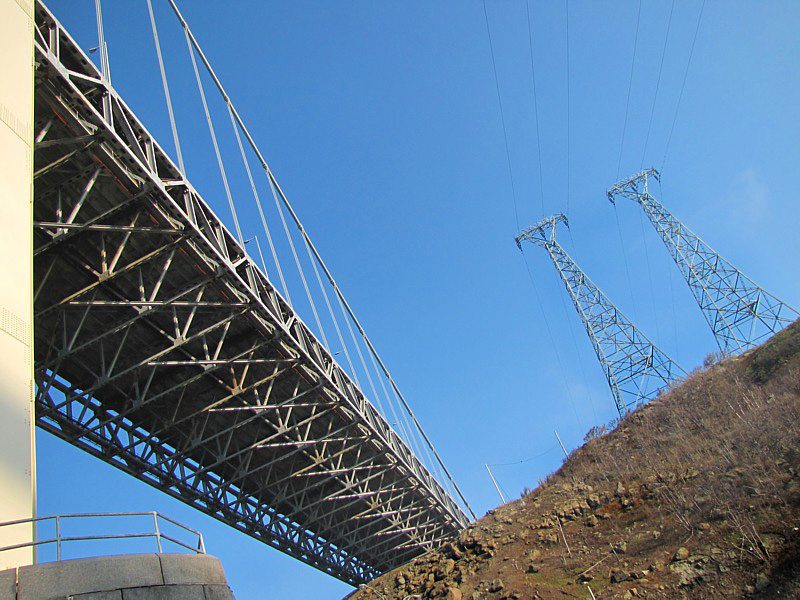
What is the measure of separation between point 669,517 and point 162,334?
16.6 m

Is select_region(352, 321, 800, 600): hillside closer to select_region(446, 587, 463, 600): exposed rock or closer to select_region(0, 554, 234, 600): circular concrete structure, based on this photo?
select_region(446, 587, 463, 600): exposed rock

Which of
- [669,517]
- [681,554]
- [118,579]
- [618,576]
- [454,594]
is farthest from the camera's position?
[454,594]

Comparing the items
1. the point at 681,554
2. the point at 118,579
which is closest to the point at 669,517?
the point at 681,554

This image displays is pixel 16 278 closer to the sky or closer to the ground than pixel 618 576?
closer to the sky

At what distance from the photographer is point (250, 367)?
74.2 feet

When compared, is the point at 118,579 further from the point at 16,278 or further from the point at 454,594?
the point at 454,594

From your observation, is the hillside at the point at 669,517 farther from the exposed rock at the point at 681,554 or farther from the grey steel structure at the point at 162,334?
the grey steel structure at the point at 162,334

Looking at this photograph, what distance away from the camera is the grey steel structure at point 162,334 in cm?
1406

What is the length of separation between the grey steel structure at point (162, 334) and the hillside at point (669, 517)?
683 centimetres

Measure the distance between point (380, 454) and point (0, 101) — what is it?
22.7 m

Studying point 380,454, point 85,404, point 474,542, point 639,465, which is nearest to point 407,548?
point 380,454

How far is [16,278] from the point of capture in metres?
10.1

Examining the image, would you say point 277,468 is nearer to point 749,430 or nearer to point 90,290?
point 90,290

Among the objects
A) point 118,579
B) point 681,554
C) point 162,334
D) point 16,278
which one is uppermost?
point 162,334
